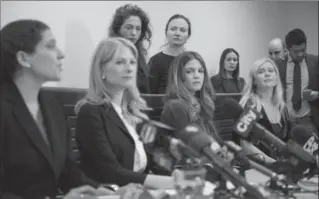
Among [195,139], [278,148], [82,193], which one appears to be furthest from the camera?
[278,148]

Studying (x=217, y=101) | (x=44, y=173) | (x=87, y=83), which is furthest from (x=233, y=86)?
(x=44, y=173)

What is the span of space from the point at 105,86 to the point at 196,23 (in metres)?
0.34

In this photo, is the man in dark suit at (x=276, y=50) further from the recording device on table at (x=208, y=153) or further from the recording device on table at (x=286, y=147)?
the recording device on table at (x=208, y=153)

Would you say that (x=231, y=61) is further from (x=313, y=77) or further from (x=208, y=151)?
(x=208, y=151)

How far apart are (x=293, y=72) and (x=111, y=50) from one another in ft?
2.08

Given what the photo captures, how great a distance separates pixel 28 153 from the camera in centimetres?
98

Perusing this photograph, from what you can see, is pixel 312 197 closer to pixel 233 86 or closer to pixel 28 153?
pixel 233 86

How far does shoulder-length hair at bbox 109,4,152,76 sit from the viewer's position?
1.17m

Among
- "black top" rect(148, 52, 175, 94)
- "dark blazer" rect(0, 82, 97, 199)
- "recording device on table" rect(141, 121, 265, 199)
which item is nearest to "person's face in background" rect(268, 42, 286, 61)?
"black top" rect(148, 52, 175, 94)

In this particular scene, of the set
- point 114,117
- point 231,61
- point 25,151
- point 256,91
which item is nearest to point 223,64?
point 231,61

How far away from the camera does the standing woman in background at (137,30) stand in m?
1.17

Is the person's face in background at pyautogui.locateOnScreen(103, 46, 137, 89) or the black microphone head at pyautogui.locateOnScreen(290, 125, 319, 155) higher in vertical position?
the person's face in background at pyautogui.locateOnScreen(103, 46, 137, 89)

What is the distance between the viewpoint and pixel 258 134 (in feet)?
3.80

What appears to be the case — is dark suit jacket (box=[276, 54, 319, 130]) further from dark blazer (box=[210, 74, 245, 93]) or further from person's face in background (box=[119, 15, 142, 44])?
person's face in background (box=[119, 15, 142, 44])
